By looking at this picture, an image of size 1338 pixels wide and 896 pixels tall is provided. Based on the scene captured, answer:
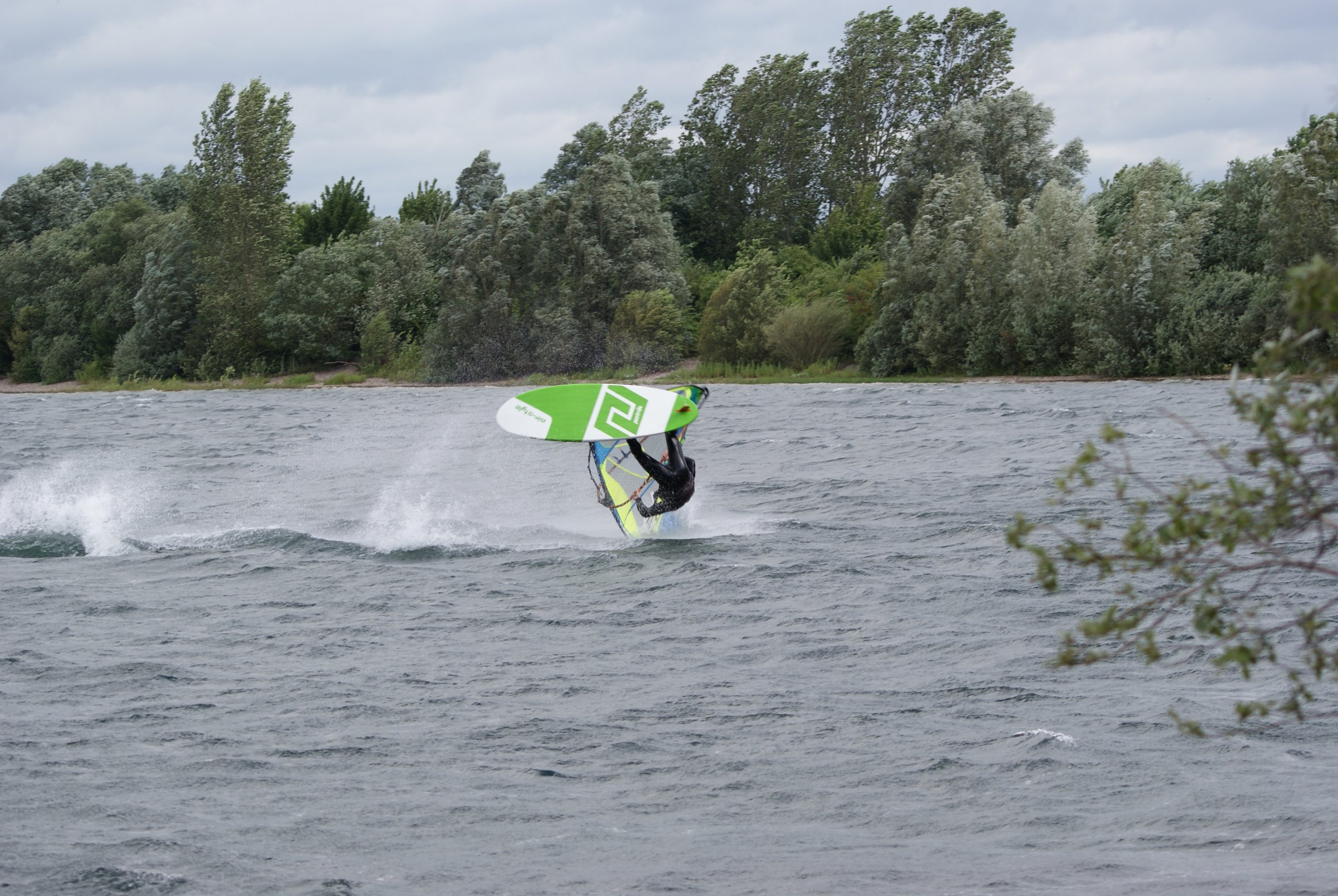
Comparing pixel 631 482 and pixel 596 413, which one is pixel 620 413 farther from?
pixel 631 482

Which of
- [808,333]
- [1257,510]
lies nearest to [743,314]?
[808,333]

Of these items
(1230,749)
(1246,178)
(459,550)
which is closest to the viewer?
(1230,749)

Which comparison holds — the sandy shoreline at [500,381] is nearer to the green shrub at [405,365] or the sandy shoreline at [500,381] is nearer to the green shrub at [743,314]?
the green shrub at [405,365]

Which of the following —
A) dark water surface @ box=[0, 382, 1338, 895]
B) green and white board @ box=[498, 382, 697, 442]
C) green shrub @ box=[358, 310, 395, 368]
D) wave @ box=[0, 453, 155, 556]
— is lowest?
dark water surface @ box=[0, 382, 1338, 895]

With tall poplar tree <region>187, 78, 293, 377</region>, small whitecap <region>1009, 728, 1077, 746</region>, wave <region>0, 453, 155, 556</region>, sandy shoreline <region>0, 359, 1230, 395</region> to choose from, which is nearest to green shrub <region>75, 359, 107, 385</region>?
sandy shoreline <region>0, 359, 1230, 395</region>

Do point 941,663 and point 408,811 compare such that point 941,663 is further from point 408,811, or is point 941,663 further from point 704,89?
point 704,89

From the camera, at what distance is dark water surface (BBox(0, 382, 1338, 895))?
8.06 metres

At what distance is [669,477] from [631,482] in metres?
2.21

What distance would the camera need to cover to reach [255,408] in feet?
173

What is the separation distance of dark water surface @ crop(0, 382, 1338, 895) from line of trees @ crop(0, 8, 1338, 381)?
1303 inches

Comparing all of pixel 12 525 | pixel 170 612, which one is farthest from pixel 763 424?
pixel 170 612

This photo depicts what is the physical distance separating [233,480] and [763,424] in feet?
51.7

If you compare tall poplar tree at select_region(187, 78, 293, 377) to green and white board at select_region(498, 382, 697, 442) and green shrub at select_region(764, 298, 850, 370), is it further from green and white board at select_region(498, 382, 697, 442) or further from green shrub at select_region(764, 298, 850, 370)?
green and white board at select_region(498, 382, 697, 442)

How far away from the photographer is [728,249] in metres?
87.9
